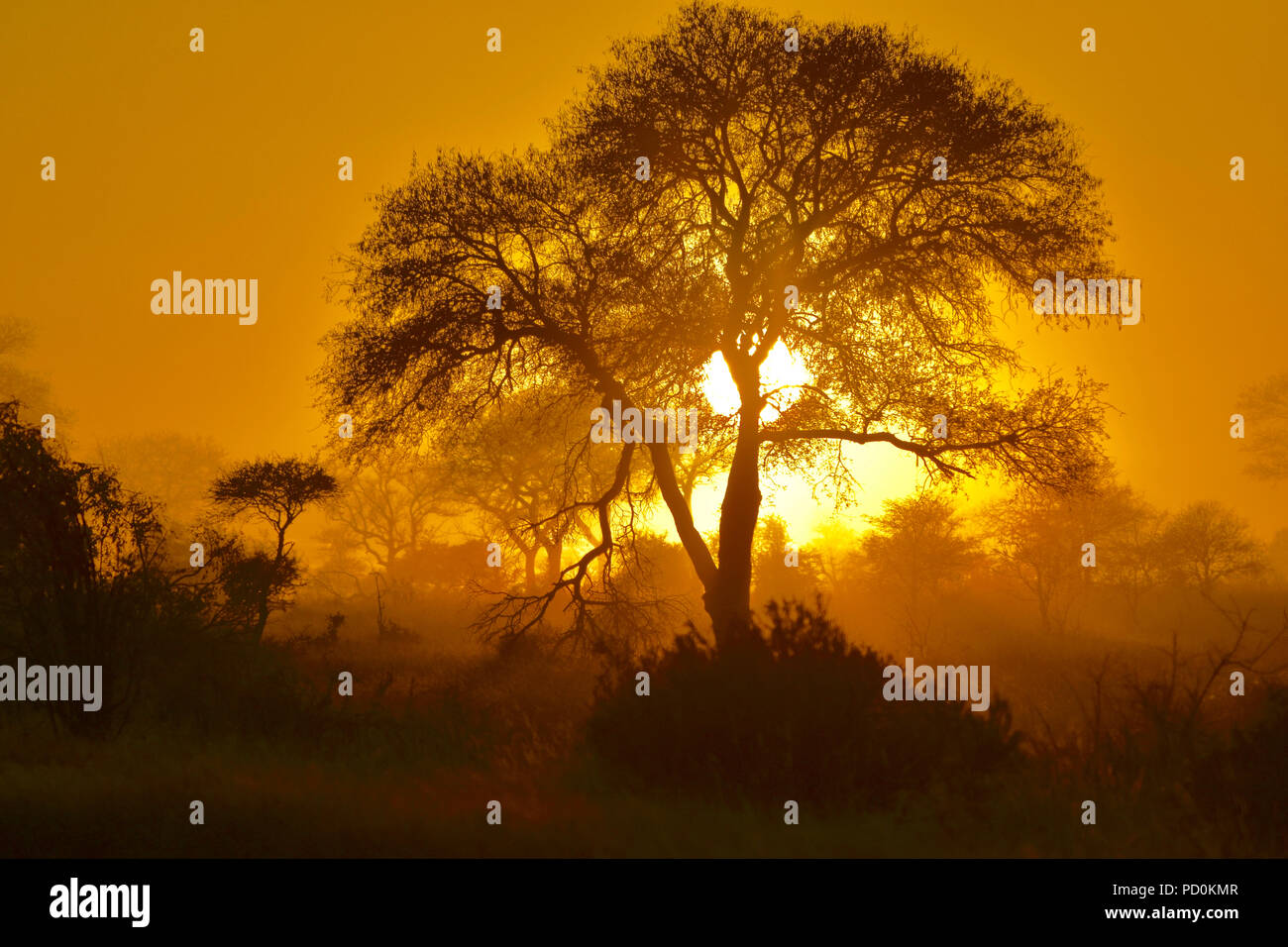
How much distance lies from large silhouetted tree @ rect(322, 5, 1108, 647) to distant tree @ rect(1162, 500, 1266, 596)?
1335 inches

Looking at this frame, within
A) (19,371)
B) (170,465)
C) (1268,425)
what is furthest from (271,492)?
(170,465)

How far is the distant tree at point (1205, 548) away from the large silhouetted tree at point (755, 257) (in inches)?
1335

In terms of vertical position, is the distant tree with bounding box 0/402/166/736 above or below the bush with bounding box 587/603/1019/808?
above

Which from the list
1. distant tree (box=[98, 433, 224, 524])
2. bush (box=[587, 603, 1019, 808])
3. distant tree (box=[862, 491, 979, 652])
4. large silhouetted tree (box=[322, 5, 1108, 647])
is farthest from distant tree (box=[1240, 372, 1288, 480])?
distant tree (box=[98, 433, 224, 524])

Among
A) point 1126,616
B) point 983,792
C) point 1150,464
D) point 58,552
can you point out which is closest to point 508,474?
point 1126,616

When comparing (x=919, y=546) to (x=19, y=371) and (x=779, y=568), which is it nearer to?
(x=779, y=568)

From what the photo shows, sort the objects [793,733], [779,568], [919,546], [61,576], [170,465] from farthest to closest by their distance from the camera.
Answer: [170,465] → [779,568] → [919,546] → [61,576] → [793,733]

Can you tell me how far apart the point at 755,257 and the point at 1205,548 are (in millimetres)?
38097

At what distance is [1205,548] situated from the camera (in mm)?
46000

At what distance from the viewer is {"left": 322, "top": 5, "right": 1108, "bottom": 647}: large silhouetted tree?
16.4m

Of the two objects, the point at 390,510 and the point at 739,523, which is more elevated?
the point at 390,510

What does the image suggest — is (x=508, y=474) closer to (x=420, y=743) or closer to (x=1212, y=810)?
Result: (x=420, y=743)

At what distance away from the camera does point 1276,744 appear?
862cm

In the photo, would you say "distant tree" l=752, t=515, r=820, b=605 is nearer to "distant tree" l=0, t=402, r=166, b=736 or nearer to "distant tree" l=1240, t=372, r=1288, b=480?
"distant tree" l=0, t=402, r=166, b=736
